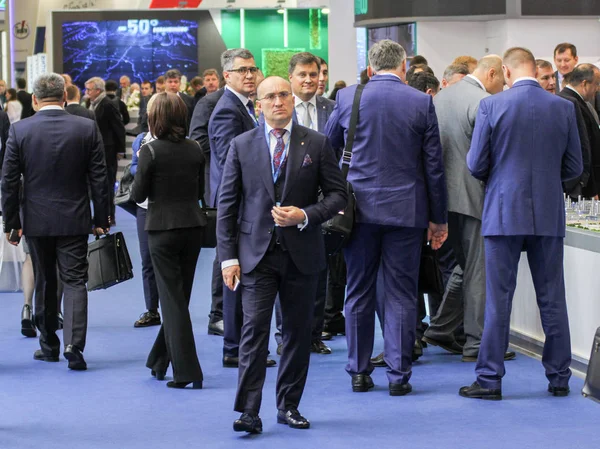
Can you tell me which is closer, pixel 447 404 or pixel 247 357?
pixel 247 357

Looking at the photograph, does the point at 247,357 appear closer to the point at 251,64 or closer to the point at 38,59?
the point at 251,64

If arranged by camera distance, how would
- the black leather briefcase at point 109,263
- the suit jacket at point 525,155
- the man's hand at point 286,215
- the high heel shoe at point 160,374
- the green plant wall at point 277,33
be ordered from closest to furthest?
the man's hand at point 286,215, the suit jacket at point 525,155, the high heel shoe at point 160,374, the black leather briefcase at point 109,263, the green plant wall at point 277,33

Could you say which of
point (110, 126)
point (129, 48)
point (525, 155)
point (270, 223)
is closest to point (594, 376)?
point (270, 223)

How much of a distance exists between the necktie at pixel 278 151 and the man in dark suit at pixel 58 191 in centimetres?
169

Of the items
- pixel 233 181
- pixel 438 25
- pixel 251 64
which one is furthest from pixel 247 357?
pixel 438 25

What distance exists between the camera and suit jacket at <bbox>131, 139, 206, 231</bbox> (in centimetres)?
523

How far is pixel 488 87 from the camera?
590 centimetres

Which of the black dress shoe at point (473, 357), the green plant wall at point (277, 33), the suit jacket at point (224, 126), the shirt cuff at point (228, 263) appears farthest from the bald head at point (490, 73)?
the green plant wall at point (277, 33)

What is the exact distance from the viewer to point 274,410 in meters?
5.02

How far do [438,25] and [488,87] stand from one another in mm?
8764

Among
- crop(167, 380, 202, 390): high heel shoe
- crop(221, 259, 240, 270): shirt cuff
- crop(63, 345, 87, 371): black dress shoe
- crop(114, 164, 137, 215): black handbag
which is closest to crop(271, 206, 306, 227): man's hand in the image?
crop(221, 259, 240, 270): shirt cuff

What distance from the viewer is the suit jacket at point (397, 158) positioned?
203 inches

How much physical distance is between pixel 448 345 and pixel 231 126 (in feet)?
5.91

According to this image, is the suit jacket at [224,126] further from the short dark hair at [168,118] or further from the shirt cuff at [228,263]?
the shirt cuff at [228,263]
